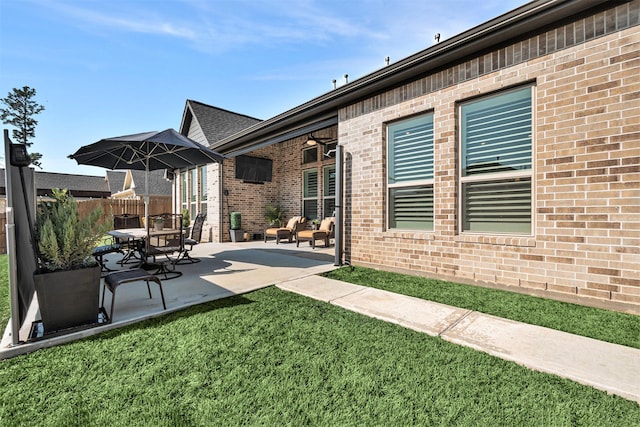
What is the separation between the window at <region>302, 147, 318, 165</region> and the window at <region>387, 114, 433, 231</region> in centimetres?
576

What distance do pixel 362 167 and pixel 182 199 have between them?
34.8 feet

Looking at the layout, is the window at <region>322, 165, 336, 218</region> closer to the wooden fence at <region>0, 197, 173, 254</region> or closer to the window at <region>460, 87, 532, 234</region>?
the window at <region>460, 87, 532, 234</region>

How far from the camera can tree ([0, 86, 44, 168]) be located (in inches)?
1099

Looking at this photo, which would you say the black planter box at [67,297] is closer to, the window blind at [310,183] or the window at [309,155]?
the window blind at [310,183]

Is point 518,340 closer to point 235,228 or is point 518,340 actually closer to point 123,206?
point 235,228

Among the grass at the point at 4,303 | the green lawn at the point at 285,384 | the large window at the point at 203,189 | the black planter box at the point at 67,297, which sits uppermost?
the large window at the point at 203,189

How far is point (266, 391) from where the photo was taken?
181cm

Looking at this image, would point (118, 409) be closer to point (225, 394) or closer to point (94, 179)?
point (225, 394)

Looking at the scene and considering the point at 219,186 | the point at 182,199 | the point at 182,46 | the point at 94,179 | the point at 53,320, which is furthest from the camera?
the point at 94,179

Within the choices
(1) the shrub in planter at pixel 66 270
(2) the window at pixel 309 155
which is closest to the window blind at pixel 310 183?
(2) the window at pixel 309 155

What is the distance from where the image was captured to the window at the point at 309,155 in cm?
1076

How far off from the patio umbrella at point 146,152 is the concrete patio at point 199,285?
5.66ft

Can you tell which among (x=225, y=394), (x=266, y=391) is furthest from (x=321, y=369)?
(x=225, y=394)

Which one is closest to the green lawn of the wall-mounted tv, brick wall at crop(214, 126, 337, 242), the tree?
brick wall at crop(214, 126, 337, 242)
